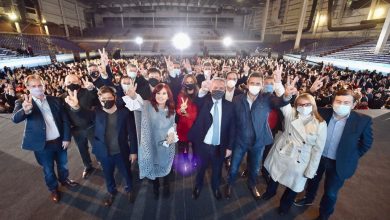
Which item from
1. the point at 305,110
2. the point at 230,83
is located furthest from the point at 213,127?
the point at 305,110

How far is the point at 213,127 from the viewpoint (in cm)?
283

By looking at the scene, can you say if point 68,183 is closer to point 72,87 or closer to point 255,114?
point 72,87

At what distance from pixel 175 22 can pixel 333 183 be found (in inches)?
1640

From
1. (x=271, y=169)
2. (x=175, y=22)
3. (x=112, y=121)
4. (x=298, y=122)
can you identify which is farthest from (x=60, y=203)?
(x=175, y=22)

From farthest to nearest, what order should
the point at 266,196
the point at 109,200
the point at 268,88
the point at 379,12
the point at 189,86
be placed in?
the point at 379,12 < the point at 268,88 < the point at 189,86 < the point at 266,196 < the point at 109,200

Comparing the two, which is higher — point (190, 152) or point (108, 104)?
point (108, 104)

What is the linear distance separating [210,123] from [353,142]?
1.72 m

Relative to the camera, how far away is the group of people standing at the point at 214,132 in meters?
2.39

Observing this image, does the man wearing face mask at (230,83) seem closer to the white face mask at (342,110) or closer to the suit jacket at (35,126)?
the white face mask at (342,110)

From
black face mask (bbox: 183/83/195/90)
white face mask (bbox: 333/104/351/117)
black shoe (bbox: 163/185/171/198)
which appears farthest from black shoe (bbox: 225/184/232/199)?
white face mask (bbox: 333/104/351/117)

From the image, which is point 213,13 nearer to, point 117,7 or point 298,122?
point 117,7

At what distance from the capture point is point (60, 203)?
2.97m

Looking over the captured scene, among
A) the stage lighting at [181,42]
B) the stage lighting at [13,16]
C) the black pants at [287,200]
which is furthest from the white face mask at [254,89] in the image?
the stage lighting at [181,42]

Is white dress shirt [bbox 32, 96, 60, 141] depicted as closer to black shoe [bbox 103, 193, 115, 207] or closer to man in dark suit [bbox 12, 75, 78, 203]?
man in dark suit [bbox 12, 75, 78, 203]
